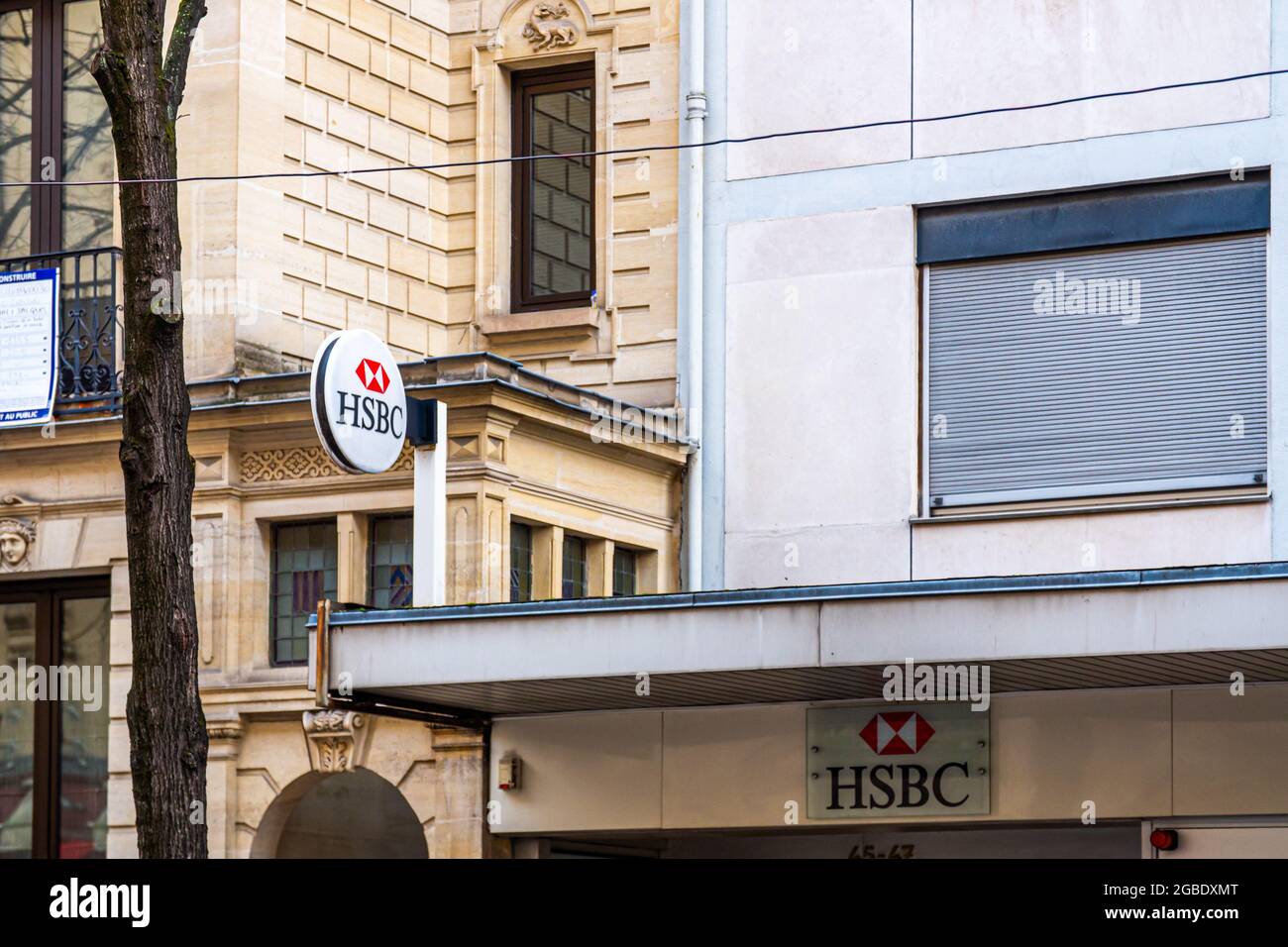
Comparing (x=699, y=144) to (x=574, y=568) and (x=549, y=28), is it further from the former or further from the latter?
(x=574, y=568)

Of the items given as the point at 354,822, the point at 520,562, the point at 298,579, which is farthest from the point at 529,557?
the point at 354,822

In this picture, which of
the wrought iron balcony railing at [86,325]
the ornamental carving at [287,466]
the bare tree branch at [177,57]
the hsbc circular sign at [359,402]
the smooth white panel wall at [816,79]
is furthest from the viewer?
the smooth white panel wall at [816,79]

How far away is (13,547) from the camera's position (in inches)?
724

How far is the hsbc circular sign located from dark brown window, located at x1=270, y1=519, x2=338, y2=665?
1578mm

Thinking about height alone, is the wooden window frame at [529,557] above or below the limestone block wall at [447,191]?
below

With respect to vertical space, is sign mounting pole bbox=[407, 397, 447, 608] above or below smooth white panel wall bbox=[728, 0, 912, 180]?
below

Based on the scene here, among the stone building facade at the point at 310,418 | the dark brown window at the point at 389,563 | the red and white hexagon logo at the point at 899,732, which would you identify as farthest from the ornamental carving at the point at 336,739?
the red and white hexagon logo at the point at 899,732

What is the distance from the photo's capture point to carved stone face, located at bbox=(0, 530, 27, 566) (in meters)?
18.4

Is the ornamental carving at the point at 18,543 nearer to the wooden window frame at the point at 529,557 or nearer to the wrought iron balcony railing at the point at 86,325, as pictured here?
the wrought iron balcony railing at the point at 86,325

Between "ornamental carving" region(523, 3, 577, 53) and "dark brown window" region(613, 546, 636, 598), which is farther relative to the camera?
"ornamental carving" region(523, 3, 577, 53)

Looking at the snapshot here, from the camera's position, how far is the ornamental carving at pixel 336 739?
17.2m

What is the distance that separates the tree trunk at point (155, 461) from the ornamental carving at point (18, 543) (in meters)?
5.66

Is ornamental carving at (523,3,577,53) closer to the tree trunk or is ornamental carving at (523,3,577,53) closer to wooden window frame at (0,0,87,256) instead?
wooden window frame at (0,0,87,256)

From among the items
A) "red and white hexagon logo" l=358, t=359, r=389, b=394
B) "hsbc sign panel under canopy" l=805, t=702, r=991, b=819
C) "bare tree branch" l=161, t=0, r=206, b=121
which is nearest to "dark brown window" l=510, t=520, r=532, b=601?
"red and white hexagon logo" l=358, t=359, r=389, b=394
